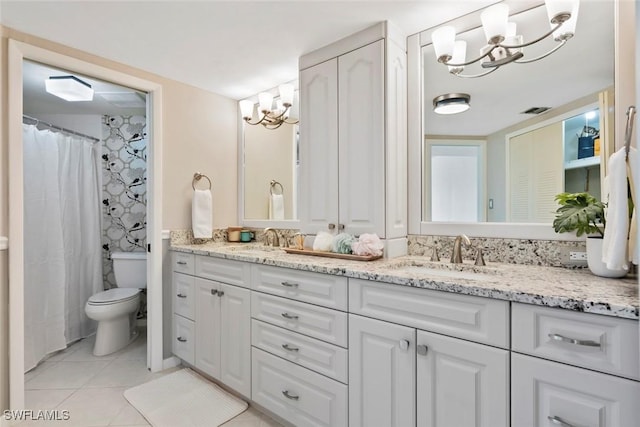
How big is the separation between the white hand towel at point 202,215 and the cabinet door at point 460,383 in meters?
1.92

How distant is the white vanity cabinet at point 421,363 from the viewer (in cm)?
107

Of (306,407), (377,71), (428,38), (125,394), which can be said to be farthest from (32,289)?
(428,38)

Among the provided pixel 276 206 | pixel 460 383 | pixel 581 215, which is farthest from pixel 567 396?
pixel 276 206

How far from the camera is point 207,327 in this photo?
2.14 m

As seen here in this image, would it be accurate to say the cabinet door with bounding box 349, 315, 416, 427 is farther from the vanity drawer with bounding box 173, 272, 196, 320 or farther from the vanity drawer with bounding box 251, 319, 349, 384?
the vanity drawer with bounding box 173, 272, 196, 320

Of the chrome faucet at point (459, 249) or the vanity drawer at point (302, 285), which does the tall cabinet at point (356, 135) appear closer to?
the chrome faucet at point (459, 249)

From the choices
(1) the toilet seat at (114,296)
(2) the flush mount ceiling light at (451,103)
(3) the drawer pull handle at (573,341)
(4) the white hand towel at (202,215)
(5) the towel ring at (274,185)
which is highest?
(2) the flush mount ceiling light at (451,103)

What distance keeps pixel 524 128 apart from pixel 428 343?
1168 mm

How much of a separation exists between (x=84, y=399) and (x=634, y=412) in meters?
2.65

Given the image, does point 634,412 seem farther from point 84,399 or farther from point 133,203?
point 133,203

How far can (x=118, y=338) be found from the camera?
2.71m

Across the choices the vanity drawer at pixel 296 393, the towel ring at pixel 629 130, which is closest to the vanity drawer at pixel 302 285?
the vanity drawer at pixel 296 393

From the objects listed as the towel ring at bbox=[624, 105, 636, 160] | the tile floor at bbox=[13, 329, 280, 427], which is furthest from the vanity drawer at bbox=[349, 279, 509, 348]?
the tile floor at bbox=[13, 329, 280, 427]

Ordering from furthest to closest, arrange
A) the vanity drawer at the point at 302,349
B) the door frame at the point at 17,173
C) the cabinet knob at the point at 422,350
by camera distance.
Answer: the door frame at the point at 17,173 < the vanity drawer at the point at 302,349 < the cabinet knob at the point at 422,350
